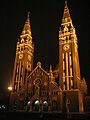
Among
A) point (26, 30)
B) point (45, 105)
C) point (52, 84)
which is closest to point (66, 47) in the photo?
point (52, 84)

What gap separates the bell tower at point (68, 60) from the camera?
49878mm

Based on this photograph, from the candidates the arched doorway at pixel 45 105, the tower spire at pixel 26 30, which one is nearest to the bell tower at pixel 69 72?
the arched doorway at pixel 45 105

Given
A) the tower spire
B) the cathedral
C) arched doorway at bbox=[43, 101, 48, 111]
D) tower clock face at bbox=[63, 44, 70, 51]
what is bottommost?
arched doorway at bbox=[43, 101, 48, 111]

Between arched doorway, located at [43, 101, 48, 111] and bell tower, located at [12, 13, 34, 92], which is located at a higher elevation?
bell tower, located at [12, 13, 34, 92]

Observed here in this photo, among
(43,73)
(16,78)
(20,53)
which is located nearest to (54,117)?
(43,73)

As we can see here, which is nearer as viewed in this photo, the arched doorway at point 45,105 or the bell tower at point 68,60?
the arched doorway at point 45,105

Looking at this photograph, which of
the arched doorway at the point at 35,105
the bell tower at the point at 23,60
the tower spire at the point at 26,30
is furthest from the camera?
the tower spire at the point at 26,30

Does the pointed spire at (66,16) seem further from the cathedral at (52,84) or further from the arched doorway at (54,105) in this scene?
the arched doorway at (54,105)

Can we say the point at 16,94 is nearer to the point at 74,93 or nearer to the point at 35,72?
the point at 35,72

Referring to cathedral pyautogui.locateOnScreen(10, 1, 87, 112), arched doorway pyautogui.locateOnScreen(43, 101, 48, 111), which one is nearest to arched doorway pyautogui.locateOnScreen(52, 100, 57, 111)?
cathedral pyautogui.locateOnScreen(10, 1, 87, 112)

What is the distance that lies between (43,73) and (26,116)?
129 feet

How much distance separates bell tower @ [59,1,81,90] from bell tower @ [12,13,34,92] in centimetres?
1408

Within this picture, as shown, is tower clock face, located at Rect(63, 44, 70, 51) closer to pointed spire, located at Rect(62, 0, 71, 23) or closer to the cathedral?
the cathedral

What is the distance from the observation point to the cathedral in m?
47.3
